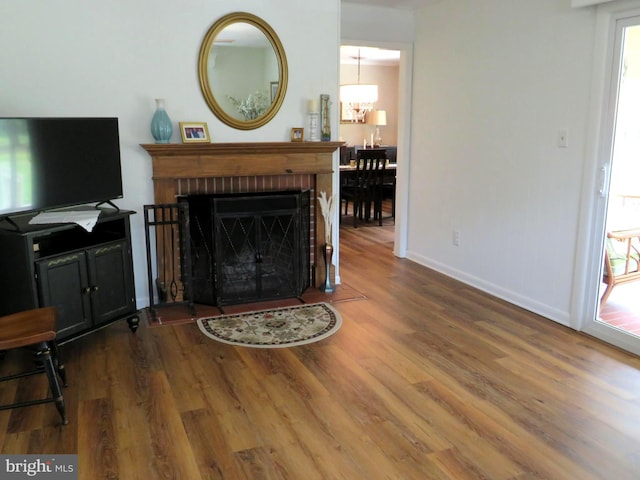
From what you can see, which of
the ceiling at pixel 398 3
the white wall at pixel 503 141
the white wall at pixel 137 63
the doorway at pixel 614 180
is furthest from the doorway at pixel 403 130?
the doorway at pixel 614 180

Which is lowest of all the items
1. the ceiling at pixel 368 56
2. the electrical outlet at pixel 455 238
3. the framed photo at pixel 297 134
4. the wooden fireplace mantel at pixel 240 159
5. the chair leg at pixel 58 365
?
the chair leg at pixel 58 365

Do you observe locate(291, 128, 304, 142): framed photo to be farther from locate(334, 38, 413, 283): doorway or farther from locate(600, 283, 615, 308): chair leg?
locate(600, 283, 615, 308): chair leg

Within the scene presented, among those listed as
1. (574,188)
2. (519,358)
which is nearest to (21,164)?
(519,358)

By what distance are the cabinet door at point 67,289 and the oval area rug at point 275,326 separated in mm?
748

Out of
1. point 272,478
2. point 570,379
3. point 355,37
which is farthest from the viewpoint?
point 355,37

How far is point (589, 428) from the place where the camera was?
235 cm

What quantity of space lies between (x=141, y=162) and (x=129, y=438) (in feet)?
6.62

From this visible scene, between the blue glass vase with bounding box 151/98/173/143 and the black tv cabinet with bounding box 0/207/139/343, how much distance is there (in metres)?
0.62

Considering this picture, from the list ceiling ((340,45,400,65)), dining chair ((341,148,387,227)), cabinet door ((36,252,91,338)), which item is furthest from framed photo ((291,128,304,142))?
ceiling ((340,45,400,65))

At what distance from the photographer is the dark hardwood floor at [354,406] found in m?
2.11

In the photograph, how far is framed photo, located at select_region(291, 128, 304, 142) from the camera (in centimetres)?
405

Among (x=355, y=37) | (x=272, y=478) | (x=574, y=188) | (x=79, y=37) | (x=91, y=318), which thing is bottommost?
(x=272, y=478)

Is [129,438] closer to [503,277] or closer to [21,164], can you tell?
[21,164]

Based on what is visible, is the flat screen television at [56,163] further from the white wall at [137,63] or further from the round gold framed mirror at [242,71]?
the round gold framed mirror at [242,71]
